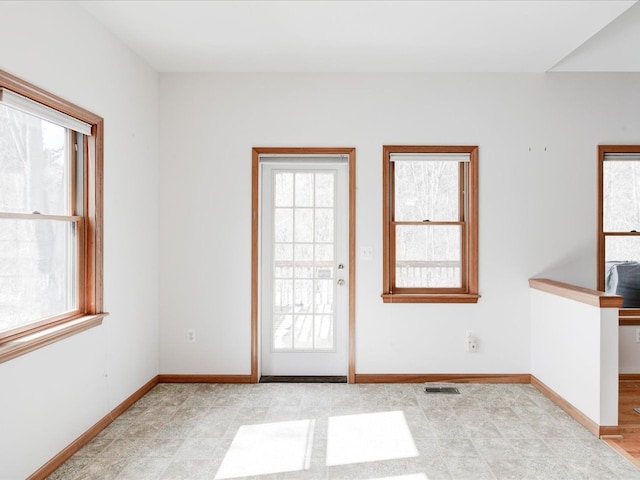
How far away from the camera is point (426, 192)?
3980 mm

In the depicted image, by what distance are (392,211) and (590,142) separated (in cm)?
188

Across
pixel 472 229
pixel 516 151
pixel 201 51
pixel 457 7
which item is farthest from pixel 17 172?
pixel 516 151

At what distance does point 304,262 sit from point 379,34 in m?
2.02

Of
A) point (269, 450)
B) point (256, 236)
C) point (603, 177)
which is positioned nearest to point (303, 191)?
point (256, 236)

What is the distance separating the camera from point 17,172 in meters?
2.31

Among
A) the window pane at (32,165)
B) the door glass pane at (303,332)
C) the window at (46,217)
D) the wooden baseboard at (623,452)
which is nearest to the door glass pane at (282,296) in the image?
the door glass pane at (303,332)

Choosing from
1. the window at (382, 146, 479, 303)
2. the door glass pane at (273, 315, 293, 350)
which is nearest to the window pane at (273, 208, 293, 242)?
the door glass pane at (273, 315, 293, 350)

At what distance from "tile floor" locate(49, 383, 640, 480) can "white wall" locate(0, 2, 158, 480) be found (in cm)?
26

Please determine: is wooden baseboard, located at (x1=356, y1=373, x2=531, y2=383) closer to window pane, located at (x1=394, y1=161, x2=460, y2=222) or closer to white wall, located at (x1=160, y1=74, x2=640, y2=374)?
white wall, located at (x1=160, y1=74, x2=640, y2=374)

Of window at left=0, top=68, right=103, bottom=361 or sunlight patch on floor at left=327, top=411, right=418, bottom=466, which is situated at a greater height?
window at left=0, top=68, right=103, bottom=361

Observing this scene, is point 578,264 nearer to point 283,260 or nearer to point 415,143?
point 415,143

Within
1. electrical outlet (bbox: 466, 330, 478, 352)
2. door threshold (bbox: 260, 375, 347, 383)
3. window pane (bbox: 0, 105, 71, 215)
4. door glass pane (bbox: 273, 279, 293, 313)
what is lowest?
door threshold (bbox: 260, 375, 347, 383)

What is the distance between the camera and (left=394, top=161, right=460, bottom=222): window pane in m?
3.97

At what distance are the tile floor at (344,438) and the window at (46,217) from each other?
0.90m
